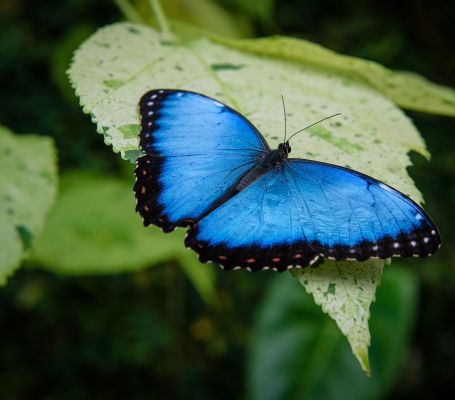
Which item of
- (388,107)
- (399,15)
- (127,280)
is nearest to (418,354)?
(127,280)

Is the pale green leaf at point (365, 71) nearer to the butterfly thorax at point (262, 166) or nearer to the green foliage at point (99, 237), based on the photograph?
the butterfly thorax at point (262, 166)

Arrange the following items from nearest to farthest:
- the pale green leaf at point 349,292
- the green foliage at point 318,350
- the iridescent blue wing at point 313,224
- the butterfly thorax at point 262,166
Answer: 1. the pale green leaf at point 349,292
2. the iridescent blue wing at point 313,224
3. the butterfly thorax at point 262,166
4. the green foliage at point 318,350

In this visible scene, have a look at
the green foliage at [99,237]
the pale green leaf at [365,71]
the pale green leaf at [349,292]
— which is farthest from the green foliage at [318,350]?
the pale green leaf at [349,292]

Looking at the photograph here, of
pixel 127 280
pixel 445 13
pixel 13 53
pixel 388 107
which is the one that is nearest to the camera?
pixel 388 107

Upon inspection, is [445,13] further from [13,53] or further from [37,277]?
[37,277]

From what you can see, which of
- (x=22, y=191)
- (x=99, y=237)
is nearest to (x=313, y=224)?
(x=22, y=191)
